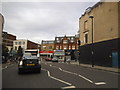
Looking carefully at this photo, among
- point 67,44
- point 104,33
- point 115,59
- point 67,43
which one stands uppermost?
point 67,43

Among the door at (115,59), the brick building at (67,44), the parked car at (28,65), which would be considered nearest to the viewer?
the parked car at (28,65)

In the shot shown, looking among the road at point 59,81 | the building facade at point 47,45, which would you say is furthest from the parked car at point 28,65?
→ the building facade at point 47,45

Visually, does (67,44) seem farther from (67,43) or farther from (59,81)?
(59,81)

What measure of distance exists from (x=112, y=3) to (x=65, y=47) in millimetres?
54431

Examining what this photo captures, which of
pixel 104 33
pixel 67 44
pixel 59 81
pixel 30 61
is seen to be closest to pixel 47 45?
pixel 67 44

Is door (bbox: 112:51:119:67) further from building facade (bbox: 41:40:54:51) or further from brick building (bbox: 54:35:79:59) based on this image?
building facade (bbox: 41:40:54:51)

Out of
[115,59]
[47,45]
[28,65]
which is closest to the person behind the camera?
[28,65]

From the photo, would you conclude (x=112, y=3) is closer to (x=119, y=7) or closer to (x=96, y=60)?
(x=119, y=7)

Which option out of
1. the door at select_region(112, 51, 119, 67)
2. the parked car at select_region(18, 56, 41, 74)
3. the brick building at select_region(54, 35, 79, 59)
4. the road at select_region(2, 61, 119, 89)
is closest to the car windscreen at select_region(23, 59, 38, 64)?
the parked car at select_region(18, 56, 41, 74)

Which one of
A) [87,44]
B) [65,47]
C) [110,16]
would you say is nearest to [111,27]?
[110,16]

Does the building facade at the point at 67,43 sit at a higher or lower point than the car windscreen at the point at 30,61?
higher

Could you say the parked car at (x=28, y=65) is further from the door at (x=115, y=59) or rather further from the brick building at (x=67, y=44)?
the brick building at (x=67, y=44)

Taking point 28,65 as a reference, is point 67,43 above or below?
above

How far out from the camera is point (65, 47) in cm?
7600
